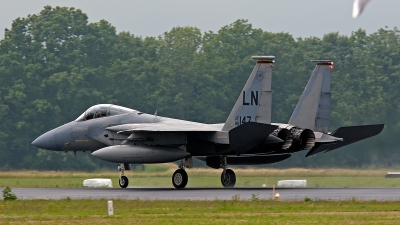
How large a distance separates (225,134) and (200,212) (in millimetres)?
9039

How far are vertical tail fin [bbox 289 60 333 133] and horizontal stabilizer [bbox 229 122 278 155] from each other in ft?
10.0

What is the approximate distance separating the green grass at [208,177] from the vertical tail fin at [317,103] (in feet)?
9.41

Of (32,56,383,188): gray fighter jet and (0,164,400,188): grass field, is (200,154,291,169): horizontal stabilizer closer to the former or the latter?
(32,56,383,188): gray fighter jet

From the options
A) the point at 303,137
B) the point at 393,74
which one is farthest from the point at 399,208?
the point at 393,74

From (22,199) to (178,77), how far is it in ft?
142

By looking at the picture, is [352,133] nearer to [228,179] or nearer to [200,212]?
[228,179]

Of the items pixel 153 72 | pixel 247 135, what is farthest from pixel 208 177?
pixel 153 72

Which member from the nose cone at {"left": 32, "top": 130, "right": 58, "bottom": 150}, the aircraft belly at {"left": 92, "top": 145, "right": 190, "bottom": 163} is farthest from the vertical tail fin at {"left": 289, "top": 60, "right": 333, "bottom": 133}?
the nose cone at {"left": 32, "top": 130, "right": 58, "bottom": 150}

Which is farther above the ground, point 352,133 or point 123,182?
point 352,133

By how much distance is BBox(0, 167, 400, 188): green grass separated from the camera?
31203mm

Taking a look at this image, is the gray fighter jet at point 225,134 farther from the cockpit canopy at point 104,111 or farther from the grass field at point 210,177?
the grass field at point 210,177

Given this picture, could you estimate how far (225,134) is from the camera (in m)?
26.5

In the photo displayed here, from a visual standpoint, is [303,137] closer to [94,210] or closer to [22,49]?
[94,210]

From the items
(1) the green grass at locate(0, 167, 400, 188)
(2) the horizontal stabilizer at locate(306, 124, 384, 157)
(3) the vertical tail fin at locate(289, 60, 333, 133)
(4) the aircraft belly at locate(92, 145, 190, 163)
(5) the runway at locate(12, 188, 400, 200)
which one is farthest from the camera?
(1) the green grass at locate(0, 167, 400, 188)
